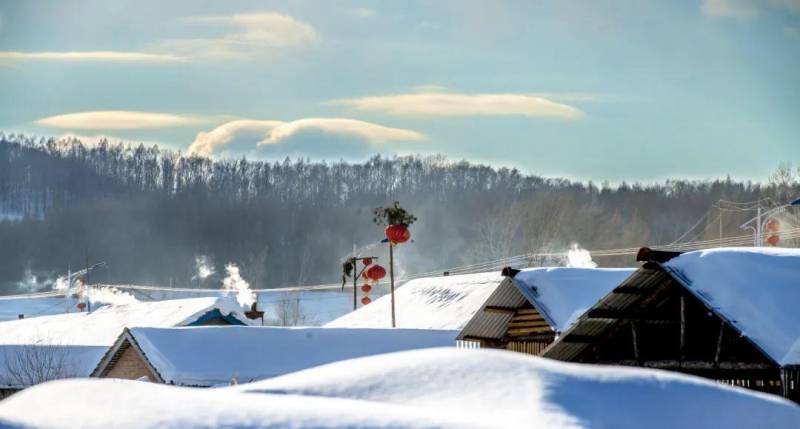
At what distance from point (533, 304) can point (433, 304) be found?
2756 cm

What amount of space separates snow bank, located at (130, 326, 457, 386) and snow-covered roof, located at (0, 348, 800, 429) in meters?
26.4

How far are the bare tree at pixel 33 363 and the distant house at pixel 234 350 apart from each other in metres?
2.44

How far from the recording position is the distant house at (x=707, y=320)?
16812 millimetres

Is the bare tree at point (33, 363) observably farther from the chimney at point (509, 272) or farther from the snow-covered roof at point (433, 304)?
the chimney at point (509, 272)

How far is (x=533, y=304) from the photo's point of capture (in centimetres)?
2516

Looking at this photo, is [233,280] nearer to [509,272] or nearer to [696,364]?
[509,272]

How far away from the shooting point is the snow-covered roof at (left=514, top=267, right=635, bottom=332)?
24609 millimetres

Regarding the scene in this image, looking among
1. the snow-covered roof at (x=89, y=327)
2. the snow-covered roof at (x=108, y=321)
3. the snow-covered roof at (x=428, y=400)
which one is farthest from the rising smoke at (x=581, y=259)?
the snow-covered roof at (x=428, y=400)

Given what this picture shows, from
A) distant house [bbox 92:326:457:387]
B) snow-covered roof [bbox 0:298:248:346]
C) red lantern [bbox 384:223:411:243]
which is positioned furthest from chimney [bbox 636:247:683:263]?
snow-covered roof [bbox 0:298:248:346]

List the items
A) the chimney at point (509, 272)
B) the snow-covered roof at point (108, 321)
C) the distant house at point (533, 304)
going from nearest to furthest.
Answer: the distant house at point (533, 304) < the chimney at point (509, 272) < the snow-covered roof at point (108, 321)

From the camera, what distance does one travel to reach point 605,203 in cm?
13662

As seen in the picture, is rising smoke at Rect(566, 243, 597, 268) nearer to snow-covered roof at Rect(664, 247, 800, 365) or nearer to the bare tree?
the bare tree

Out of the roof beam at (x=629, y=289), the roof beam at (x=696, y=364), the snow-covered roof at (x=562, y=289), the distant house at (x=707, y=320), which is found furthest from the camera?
the snow-covered roof at (x=562, y=289)

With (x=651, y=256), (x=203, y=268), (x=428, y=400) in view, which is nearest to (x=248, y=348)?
(x=651, y=256)
